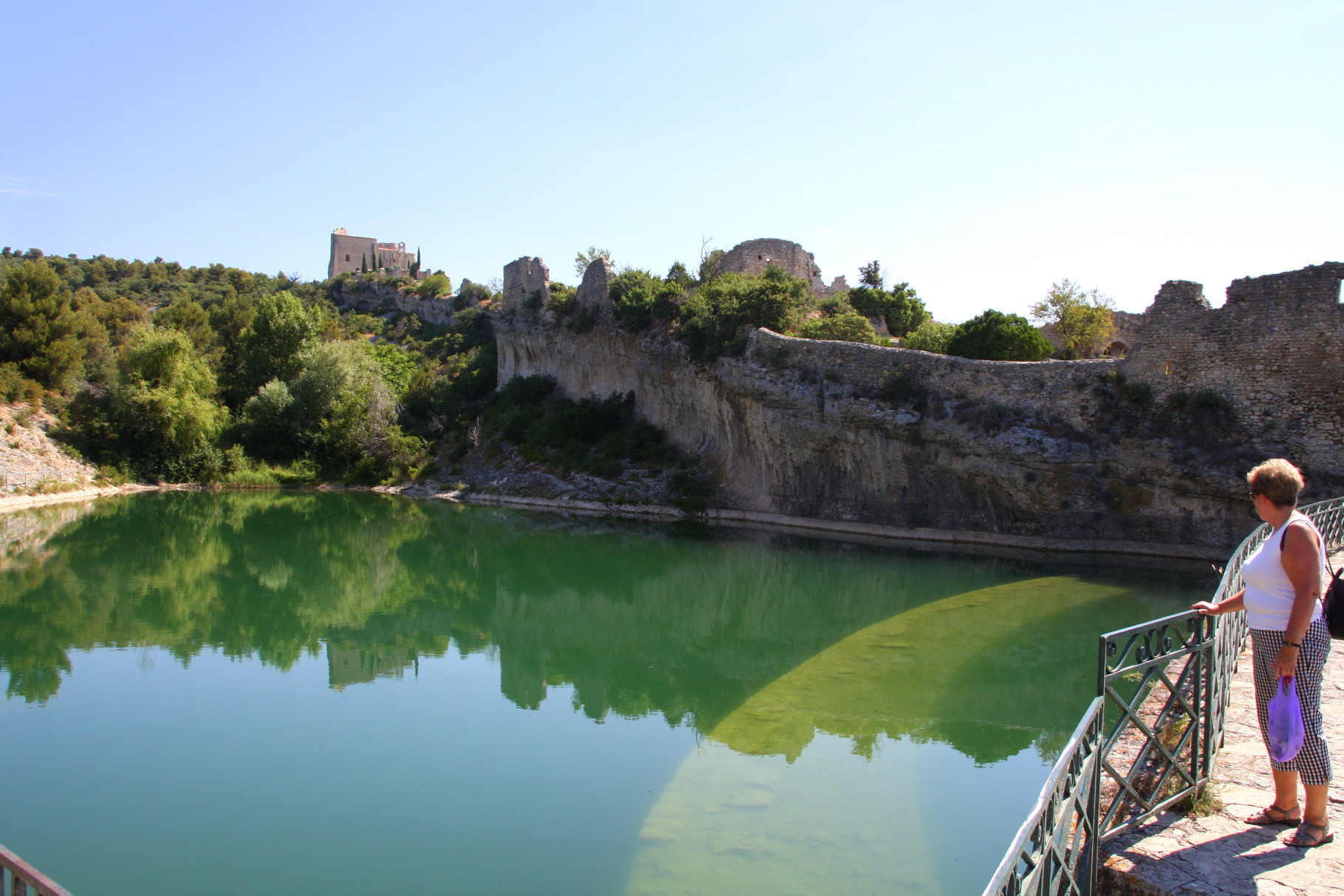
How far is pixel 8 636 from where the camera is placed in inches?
468

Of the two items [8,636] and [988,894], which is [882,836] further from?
Result: [8,636]

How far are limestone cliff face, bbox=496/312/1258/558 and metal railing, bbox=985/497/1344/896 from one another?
13397 millimetres

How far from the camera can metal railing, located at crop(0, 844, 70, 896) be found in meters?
2.59

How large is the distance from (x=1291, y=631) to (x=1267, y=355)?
1491 centimetres

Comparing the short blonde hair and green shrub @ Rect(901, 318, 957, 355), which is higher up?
green shrub @ Rect(901, 318, 957, 355)

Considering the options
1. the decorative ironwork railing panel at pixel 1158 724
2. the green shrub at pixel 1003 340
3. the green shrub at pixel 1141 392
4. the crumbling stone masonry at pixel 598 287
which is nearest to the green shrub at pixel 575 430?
the crumbling stone masonry at pixel 598 287

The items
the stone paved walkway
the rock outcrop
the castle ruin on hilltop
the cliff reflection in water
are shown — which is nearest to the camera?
the stone paved walkway

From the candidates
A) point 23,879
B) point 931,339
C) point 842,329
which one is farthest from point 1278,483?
point 842,329

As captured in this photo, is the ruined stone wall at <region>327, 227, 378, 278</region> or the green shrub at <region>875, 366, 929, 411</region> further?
the ruined stone wall at <region>327, 227, 378, 278</region>

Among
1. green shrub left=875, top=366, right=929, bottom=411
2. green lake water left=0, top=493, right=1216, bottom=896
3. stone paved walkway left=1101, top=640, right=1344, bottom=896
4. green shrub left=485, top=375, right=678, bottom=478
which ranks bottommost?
green lake water left=0, top=493, right=1216, bottom=896

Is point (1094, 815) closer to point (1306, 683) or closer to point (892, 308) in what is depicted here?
point (1306, 683)

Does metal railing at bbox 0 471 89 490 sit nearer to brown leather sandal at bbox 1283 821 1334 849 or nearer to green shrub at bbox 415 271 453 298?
green shrub at bbox 415 271 453 298

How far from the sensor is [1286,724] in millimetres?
3488

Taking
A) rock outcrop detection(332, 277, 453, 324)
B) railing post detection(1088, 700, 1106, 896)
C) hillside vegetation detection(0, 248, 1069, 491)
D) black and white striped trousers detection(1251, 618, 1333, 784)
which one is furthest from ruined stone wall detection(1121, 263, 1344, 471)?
rock outcrop detection(332, 277, 453, 324)
